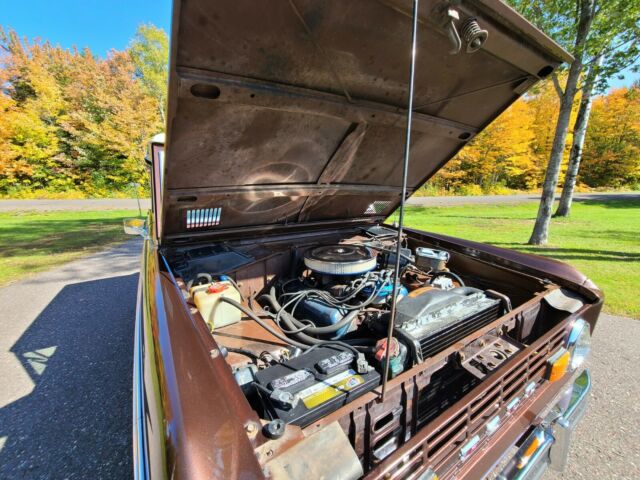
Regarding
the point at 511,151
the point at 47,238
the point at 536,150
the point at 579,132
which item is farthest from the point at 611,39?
the point at 536,150

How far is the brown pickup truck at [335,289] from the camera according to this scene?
867 mm

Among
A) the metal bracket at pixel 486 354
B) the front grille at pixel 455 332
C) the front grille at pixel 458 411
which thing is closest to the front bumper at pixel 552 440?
the front grille at pixel 458 411

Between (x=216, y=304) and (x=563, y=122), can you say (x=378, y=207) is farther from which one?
(x=563, y=122)

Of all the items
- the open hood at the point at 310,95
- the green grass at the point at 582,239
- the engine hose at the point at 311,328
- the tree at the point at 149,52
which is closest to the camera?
the open hood at the point at 310,95

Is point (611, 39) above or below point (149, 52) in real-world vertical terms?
below

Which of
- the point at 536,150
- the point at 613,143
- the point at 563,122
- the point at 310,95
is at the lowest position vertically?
the point at 310,95

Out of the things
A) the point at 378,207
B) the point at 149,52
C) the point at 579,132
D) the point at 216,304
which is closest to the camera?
the point at 216,304

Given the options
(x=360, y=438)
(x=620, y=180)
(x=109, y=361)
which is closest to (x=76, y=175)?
(x=109, y=361)

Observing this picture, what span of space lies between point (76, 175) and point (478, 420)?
23534mm

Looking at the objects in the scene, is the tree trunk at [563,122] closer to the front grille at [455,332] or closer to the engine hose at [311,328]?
the front grille at [455,332]

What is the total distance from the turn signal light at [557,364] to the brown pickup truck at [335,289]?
0.01 meters

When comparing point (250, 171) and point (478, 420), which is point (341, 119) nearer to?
point (250, 171)

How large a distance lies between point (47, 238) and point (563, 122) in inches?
497

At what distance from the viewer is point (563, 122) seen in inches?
249
